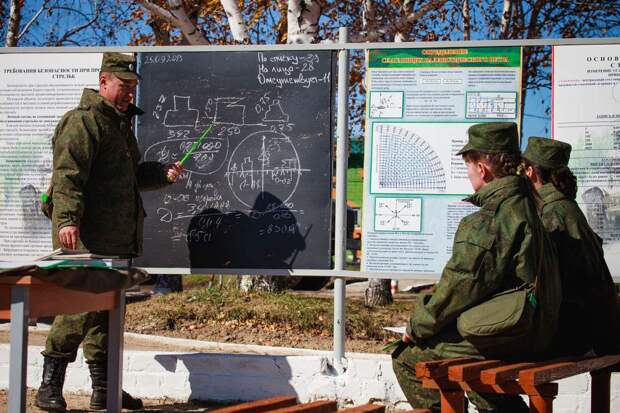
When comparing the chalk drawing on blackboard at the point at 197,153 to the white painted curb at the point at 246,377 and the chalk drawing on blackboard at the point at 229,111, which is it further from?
the white painted curb at the point at 246,377

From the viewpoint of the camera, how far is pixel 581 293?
521 centimetres

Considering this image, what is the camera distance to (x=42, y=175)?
24.6 ft

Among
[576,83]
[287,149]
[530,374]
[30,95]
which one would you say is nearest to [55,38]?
[30,95]

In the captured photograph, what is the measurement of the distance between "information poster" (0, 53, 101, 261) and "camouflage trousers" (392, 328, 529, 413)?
150 inches

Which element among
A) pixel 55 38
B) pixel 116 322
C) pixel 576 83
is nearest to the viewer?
pixel 116 322

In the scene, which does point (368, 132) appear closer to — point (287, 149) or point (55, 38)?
point (287, 149)

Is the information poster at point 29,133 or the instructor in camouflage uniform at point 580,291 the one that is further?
the information poster at point 29,133

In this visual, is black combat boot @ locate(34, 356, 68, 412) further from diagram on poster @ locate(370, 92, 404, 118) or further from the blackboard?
diagram on poster @ locate(370, 92, 404, 118)

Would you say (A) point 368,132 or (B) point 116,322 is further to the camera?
(A) point 368,132

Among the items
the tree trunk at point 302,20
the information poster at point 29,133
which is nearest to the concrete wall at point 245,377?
the information poster at point 29,133

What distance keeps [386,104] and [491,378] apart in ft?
11.2

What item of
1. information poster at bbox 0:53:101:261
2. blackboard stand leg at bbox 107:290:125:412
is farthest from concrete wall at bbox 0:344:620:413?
blackboard stand leg at bbox 107:290:125:412

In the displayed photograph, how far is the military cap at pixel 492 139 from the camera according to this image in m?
4.67

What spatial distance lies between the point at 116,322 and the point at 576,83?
12.6 feet
